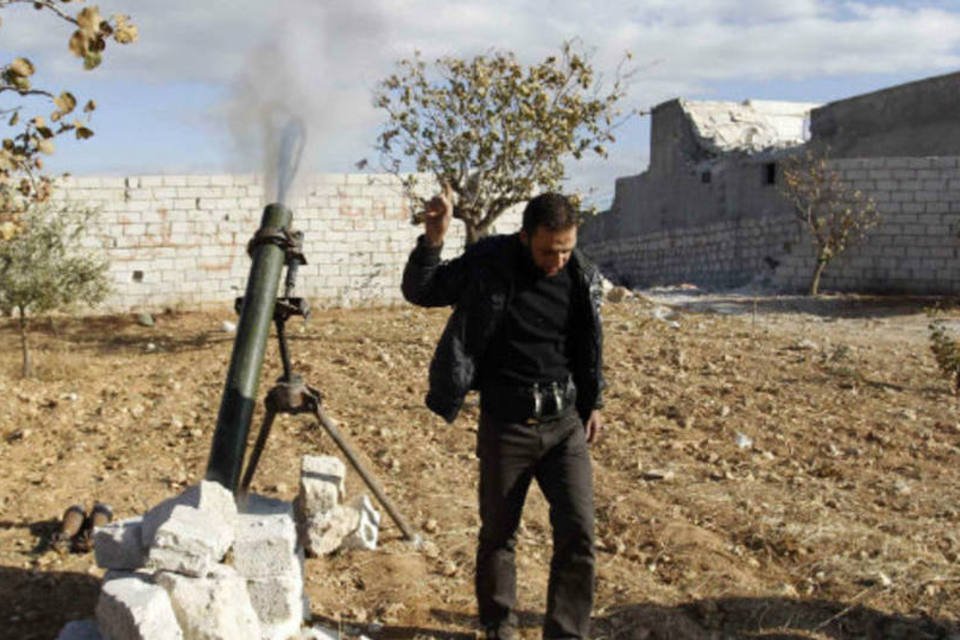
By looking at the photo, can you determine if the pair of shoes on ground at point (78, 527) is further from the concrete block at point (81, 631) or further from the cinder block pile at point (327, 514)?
the concrete block at point (81, 631)

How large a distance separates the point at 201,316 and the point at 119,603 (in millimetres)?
11261

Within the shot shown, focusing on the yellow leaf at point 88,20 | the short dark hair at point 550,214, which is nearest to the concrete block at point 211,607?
the short dark hair at point 550,214

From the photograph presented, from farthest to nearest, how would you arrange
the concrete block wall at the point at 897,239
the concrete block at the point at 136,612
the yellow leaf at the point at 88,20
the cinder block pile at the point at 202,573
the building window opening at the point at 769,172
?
the building window opening at the point at 769,172
the concrete block wall at the point at 897,239
the cinder block pile at the point at 202,573
the concrete block at the point at 136,612
the yellow leaf at the point at 88,20

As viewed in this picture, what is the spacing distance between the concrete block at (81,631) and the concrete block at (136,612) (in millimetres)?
128

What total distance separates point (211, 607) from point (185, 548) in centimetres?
23

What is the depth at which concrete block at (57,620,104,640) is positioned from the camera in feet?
12.9

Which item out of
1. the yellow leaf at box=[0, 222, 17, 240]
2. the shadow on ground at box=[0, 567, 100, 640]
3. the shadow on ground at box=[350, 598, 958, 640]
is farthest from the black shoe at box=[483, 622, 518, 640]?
the yellow leaf at box=[0, 222, 17, 240]

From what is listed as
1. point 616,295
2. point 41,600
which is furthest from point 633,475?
point 616,295

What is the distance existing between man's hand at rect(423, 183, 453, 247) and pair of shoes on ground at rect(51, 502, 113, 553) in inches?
90.6

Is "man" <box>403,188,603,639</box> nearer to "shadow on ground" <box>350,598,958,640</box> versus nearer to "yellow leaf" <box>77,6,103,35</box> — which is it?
"shadow on ground" <box>350,598,958,640</box>

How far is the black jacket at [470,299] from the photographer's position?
391 cm

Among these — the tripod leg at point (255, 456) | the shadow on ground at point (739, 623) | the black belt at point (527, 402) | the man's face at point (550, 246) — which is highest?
the man's face at point (550, 246)

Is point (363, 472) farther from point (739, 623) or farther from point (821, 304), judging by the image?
point (821, 304)

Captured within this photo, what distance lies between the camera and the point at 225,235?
1539 cm
